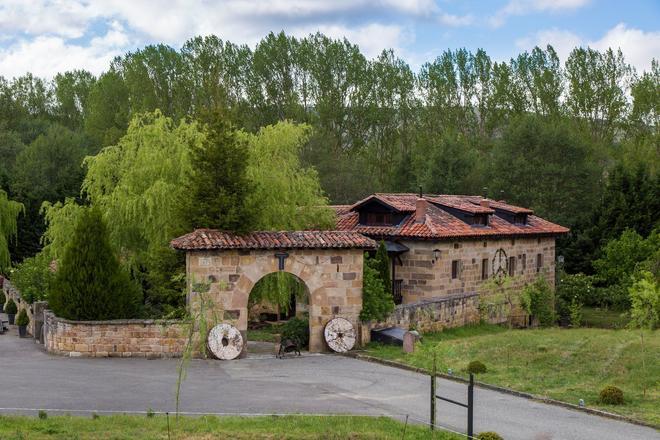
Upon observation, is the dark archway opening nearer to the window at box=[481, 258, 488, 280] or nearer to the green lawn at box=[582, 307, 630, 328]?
the window at box=[481, 258, 488, 280]

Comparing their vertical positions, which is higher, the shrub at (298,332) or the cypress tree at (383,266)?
the cypress tree at (383,266)

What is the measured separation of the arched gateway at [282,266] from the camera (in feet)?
72.7

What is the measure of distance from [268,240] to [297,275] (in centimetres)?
135

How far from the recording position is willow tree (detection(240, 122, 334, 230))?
91.2ft

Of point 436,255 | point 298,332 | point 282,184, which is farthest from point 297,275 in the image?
point 436,255

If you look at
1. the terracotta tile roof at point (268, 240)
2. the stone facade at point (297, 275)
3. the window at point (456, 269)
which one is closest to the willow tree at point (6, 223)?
the terracotta tile roof at point (268, 240)

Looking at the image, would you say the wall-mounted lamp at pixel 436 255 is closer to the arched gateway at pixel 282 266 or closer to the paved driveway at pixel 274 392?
the arched gateway at pixel 282 266

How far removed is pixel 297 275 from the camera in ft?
76.6

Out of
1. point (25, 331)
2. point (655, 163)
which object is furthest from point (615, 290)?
point (25, 331)

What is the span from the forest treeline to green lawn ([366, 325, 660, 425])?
23409mm

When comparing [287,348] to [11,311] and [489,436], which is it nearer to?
[489,436]

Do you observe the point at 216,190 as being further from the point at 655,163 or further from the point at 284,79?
the point at 655,163

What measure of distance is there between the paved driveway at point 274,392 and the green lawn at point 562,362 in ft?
3.08

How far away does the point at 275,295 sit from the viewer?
27906 millimetres
